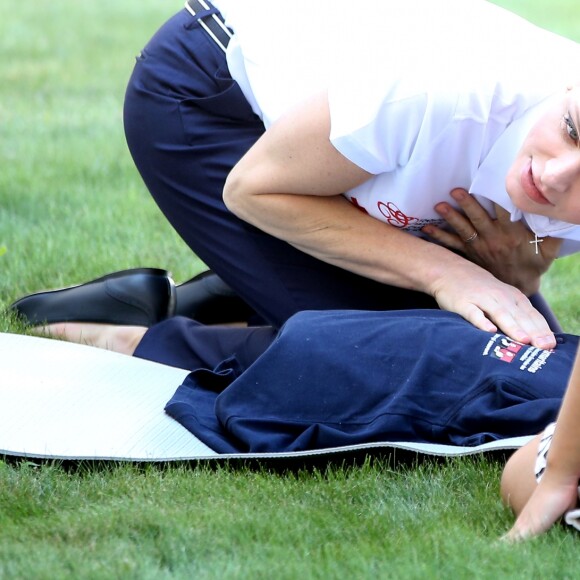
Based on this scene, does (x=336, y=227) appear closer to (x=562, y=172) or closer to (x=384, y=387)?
(x=384, y=387)

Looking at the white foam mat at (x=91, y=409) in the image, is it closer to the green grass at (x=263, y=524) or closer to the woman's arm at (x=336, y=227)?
the green grass at (x=263, y=524)

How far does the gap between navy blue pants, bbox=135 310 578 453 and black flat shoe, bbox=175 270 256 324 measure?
919mm

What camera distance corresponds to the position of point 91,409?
8.81ft

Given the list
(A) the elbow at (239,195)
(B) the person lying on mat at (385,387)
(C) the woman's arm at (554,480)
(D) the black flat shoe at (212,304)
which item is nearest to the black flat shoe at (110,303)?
(D) the black flat shoe at (212,304)

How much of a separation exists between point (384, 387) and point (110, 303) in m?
1.20

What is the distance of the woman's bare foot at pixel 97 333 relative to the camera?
10.9ft

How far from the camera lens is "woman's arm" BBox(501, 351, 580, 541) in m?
1.91

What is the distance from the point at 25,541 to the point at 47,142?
3.80 m

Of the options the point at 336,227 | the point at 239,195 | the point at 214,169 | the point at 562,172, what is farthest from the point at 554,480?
the point at 214,169

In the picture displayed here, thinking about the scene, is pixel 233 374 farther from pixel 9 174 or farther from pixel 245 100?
pixel 9 174

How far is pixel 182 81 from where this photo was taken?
10.3 ft

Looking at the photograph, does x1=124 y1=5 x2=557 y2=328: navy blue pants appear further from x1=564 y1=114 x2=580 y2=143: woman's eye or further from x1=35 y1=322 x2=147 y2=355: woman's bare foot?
x1=564 y1=114 x2=580 y2=143: woman's eye

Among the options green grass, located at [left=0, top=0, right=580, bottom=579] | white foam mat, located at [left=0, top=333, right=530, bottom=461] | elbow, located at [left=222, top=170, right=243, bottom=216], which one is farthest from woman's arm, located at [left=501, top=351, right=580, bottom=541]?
elbow, located at [left=222, top=170, right=243, bottom=216]

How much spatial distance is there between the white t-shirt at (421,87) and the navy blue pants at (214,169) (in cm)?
26
